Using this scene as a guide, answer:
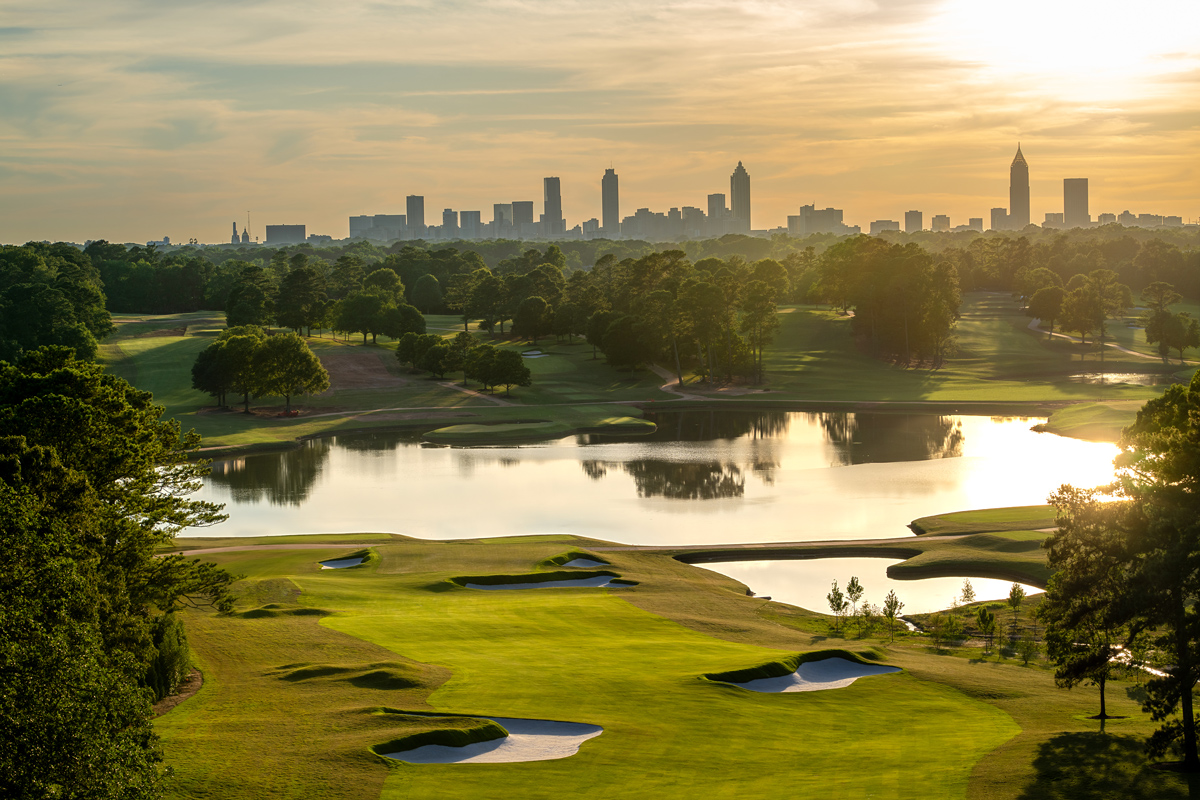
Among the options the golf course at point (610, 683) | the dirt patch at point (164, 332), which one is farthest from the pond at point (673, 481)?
the dirt patch at point (164, 332)

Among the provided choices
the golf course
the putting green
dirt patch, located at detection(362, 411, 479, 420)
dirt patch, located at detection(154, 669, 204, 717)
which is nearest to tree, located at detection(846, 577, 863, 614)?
the golf course

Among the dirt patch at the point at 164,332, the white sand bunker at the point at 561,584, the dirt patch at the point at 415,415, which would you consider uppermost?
the dirt patch at the point at 164,332

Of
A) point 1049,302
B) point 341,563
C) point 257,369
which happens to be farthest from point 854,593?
point 1049,302

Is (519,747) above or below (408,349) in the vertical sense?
below

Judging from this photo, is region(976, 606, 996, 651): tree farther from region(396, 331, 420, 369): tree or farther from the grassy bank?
region(396, 331, 420, 369): tree

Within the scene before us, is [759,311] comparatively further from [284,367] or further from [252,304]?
[252,304]

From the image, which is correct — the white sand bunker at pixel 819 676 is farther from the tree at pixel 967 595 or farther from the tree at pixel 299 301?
the tree at pixel 299 301
